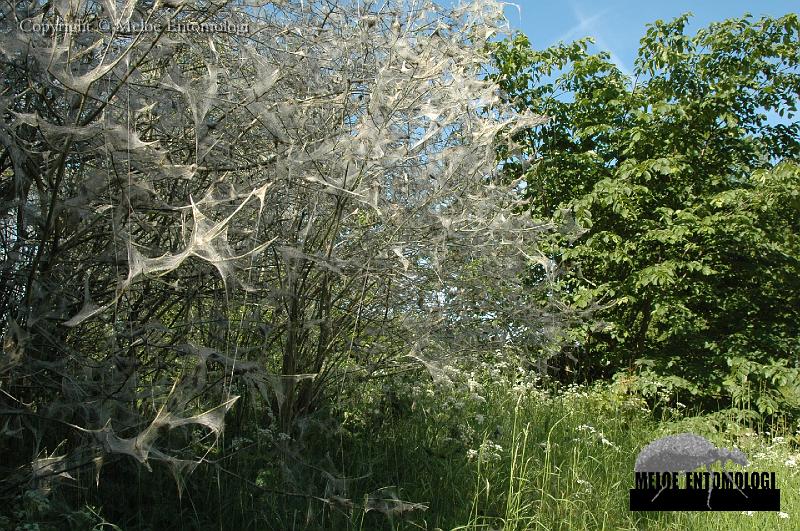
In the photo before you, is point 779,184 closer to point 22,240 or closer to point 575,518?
point 575,518

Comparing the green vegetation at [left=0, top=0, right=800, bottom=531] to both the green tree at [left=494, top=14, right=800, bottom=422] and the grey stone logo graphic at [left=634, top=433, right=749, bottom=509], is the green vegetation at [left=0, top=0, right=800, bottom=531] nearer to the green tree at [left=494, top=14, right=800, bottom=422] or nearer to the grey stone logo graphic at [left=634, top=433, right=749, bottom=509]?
the grey stone logo graphic at [left=634, top=433, right=749, bottom=509]

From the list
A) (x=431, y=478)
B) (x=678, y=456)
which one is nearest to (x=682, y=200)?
(x=678, y=456)

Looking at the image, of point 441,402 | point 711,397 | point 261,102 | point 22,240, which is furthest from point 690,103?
point 22,240

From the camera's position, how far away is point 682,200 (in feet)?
24.4

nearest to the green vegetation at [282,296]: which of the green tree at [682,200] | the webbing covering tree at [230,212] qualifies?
the webbing covering tree at [230,212]

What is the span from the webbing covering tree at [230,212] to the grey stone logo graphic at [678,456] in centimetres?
109

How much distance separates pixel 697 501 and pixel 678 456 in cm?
33

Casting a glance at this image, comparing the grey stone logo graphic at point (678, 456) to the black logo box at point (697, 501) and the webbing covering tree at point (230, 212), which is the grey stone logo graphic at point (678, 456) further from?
the webbing covering tree at point (230, 212)

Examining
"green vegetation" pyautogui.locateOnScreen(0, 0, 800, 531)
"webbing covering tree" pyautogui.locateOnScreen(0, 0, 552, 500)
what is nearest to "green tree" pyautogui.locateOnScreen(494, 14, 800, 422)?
"green vegetation" pyautogui.locateOnScreen(0, 0, 800, 531)

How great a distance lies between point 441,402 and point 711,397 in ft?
14.2

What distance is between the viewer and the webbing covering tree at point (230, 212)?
2.24m

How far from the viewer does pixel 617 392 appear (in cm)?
674

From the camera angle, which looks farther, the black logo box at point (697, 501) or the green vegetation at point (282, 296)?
the black logo box at point (697, 501)

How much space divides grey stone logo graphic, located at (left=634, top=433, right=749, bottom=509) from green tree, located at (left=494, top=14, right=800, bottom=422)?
2373 millimetres
